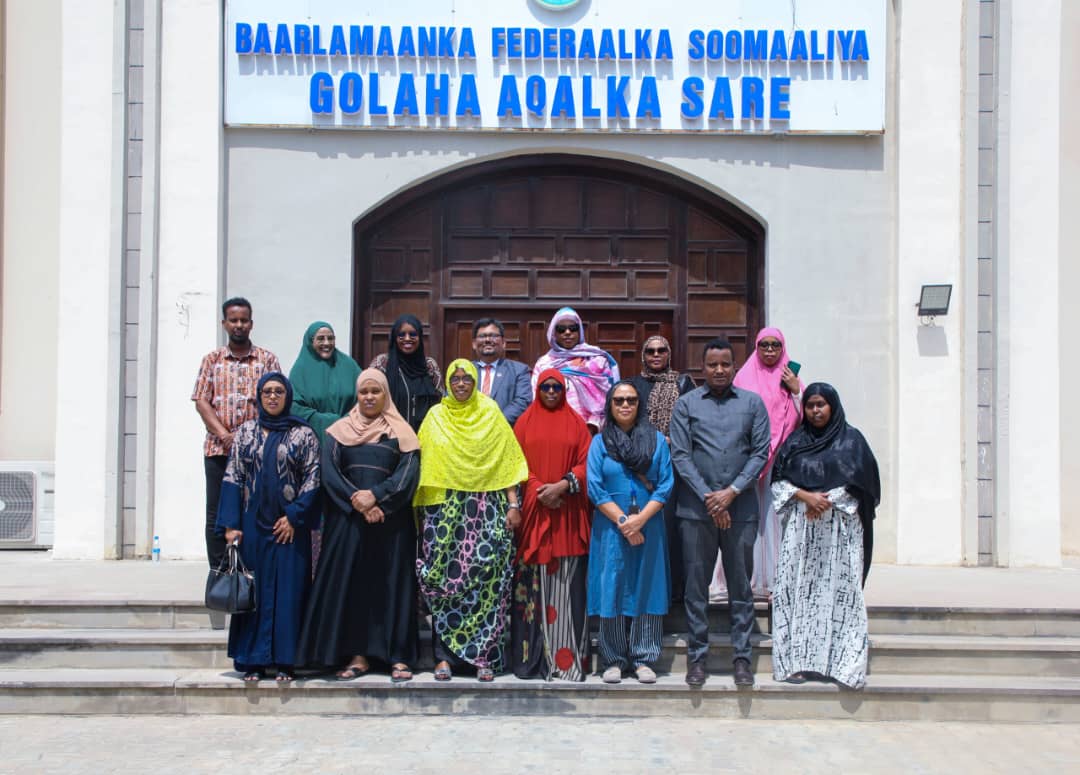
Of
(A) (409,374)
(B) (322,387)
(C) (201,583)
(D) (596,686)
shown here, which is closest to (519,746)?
(D) (596,686)

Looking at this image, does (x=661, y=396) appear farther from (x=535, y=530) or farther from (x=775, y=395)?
(x=535, y=530)

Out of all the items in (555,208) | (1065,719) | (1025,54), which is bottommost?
(1065,719)

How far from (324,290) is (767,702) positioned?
4.35 metres

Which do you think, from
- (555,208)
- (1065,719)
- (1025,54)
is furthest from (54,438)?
(1025,54)

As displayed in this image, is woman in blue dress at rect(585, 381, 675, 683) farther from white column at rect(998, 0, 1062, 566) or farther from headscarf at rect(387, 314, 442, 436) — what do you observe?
white column at rect(998, 0, 1062, 566)

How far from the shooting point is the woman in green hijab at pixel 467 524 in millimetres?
5246

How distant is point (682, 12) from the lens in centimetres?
780

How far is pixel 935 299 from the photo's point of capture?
7660 mm

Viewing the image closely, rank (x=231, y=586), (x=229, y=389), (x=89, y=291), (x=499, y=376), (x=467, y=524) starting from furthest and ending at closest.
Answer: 1. (x=89, y=291)
2. (x=499, y=376)
3. (x=229, y=389)
4. (x=467, y=524)
5. (x=231, y=586)

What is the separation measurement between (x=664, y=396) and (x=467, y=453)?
123 cm

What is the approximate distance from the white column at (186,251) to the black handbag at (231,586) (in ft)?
8.83

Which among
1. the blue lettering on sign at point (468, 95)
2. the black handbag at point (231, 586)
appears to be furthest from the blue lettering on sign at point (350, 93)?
the black handbag at point (231, 586)

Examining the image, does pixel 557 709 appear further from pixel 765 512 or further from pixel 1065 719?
pixel 1065 719

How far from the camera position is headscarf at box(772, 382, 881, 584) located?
519 cm
